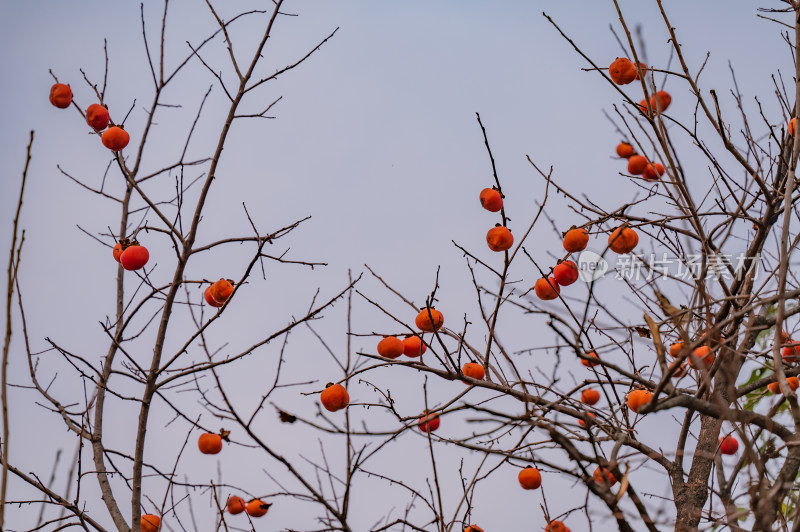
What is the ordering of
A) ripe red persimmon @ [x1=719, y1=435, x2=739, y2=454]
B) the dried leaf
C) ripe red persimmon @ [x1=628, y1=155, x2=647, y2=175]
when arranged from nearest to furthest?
the dried leaf, ripe red persimmon @ [x1=719, y1=435, x2=739, y2=454], ripe red persimmon @ [x1=628, y1=155, x2=647, y2=175]

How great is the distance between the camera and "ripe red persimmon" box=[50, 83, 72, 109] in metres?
3.44

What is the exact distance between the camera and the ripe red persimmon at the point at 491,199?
2963mm

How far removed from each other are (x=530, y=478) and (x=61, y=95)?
287 centimetres

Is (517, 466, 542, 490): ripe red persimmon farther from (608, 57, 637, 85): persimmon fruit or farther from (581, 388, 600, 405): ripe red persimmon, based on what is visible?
(608, 57, 637, 85): persimmon fruit

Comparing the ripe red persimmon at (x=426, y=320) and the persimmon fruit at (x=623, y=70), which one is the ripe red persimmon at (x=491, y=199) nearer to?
the ripe red persimmon at (x=426, y=320)

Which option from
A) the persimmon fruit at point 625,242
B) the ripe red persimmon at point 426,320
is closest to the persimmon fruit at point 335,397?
the ripe red persimmon at point 426,320

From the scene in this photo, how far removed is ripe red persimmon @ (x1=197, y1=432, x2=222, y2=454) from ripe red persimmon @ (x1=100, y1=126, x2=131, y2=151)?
1.42 m

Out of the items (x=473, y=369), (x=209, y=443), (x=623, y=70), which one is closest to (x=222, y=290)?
(x=209, y=443)

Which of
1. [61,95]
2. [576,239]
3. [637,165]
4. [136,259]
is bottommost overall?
[576,239]

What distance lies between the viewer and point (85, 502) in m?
2.87

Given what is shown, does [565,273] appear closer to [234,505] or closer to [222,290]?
[222,290]

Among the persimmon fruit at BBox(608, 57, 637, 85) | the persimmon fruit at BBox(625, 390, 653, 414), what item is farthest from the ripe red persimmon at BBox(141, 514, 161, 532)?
the persimmon fruit at BBox(608, 57, 637, 85)

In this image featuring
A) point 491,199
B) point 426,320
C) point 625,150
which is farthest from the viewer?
point 625,150

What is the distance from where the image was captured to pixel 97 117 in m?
3.31
